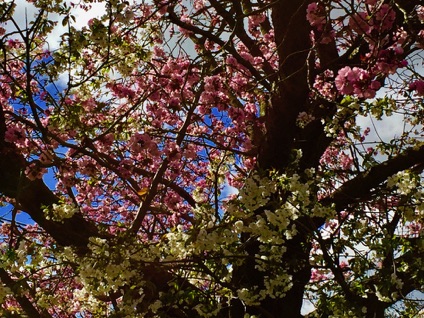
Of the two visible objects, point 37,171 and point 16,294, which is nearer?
point 16,294

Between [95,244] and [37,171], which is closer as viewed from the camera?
[95,244]

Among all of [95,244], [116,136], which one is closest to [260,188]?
[95,244]

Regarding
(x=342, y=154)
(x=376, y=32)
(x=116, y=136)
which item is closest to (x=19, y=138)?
(x=116, y=136)

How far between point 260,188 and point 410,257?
1441 millimetres

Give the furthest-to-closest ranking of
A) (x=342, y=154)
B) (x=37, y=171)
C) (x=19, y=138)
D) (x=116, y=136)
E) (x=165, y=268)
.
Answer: (x=342, y=154), (x=116, y=136), (x=19, y=138), (x=37, y=171), (x=165, y=268)

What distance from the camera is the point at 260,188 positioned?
4094mm

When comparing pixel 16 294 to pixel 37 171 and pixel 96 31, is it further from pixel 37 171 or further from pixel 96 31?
pixel 96 31

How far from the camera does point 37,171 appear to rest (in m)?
5.07

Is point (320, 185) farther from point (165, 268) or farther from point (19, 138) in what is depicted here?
point (19, 138)

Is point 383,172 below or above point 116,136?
below

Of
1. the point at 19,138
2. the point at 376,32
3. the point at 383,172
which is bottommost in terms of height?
the point at 383,172

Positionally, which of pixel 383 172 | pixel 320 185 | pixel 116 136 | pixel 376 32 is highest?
pixel 116 136

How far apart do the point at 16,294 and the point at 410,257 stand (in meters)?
3.22

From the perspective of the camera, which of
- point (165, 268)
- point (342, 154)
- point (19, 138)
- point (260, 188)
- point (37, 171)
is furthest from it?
point (342, 154)
